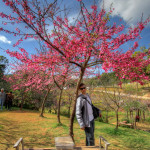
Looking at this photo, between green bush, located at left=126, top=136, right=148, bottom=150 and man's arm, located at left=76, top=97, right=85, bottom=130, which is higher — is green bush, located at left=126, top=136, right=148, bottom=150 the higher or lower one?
the lower one

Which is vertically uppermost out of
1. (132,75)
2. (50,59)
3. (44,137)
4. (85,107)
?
(50,59)

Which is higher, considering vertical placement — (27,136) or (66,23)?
(66,23)

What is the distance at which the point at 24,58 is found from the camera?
14.7 feet

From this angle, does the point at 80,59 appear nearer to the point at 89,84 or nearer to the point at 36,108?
the point at 89,84

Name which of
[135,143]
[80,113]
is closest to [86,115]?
[80,113]

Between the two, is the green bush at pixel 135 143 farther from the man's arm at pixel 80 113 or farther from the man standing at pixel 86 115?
the man's arm at pixel 80 113

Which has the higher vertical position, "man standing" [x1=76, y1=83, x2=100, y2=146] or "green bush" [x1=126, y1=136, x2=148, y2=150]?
"man standing" [x1=76, y1=83, x2=100, y2=146]

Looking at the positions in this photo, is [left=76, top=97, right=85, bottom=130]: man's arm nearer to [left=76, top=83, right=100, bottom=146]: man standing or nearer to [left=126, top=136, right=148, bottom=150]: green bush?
[left=76, top=83, right=100, bottom=146]: man standing

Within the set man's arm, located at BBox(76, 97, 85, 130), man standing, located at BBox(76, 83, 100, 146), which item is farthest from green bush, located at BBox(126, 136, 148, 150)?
man's arm, located at BBox(76, 97, 85, 130)

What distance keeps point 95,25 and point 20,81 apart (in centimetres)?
1043

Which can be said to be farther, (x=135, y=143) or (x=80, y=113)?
(x=135, y=143)

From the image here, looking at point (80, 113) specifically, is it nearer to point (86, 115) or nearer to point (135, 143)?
point (86, 115)

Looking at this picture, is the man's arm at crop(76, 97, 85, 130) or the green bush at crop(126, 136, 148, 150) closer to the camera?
the man's arm at crop(76, 97, 85, 130)

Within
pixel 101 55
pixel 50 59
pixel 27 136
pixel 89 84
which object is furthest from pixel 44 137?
pixel 89 84
